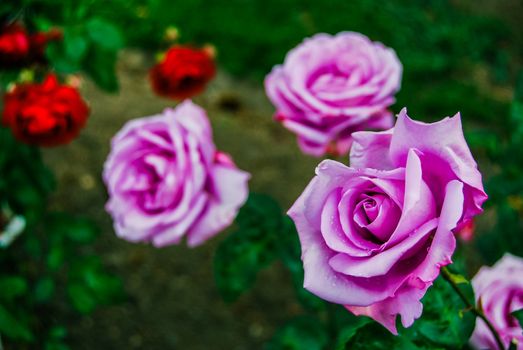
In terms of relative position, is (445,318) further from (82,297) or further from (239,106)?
(239,106)

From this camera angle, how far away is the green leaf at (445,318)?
2.28 ft

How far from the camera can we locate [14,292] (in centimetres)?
112

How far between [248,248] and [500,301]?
Answer: 0.39 m

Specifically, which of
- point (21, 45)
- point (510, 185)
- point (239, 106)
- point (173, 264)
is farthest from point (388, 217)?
point (239, 106)

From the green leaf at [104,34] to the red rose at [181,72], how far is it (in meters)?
0.23

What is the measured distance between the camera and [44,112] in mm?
1042

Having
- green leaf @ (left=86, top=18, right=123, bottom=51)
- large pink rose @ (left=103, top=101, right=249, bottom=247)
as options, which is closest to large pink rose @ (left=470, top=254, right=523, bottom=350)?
large pink rose @ (left=103, top=101, right=249, bottom=247)

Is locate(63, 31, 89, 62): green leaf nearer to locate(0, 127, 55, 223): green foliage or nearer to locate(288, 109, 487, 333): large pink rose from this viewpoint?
locate(0, 127, 55, 223): green foliage

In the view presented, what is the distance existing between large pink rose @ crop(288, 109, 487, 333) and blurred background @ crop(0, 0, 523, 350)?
59cm

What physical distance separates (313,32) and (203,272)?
4.15 ft

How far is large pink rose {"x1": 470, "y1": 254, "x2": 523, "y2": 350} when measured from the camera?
781 mm

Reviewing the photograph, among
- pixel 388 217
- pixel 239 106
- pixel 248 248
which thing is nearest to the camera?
pixel 388 217

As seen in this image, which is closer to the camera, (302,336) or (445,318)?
(445,318)

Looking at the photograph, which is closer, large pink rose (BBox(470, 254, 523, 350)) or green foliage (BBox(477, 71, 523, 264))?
large pink rose (BBox(470, 254, 523, 350))
